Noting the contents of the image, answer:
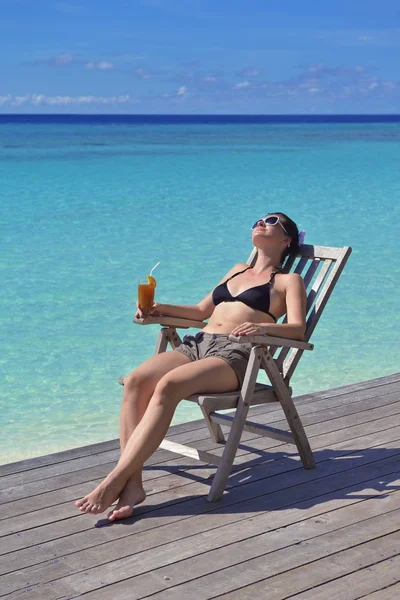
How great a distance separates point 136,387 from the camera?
3477 mm

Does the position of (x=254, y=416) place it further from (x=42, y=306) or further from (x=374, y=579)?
(x=42, y=306)

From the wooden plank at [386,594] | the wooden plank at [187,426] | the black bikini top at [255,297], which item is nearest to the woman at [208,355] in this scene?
the black bikini top at [255,297]

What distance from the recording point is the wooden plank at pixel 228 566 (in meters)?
2.67

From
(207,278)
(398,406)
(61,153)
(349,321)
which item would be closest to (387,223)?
(207,278)

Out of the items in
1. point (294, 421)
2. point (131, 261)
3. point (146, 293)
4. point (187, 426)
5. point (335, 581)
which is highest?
point (146, 293)

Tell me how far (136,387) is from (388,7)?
2401 inches

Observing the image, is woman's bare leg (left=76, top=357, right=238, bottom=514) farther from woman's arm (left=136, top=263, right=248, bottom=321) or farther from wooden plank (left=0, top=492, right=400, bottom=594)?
woman's arm (left=136, top=263, right=248, bottom=321)

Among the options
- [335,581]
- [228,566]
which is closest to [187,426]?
[228,566]

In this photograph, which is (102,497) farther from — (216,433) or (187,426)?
(187,426)

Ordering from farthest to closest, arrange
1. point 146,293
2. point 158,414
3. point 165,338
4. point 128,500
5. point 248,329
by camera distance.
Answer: point 165,338 → point 146,293 → point 248,329 → point 158,414 → point 128,500

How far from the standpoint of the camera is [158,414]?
3303mm

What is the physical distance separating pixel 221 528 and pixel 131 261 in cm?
940

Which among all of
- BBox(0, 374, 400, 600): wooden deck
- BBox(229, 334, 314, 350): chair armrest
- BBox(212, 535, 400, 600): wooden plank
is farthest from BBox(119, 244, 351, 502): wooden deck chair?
BBox(212, 535, 400, 600): wooden plank

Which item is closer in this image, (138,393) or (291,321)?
(138,393)
